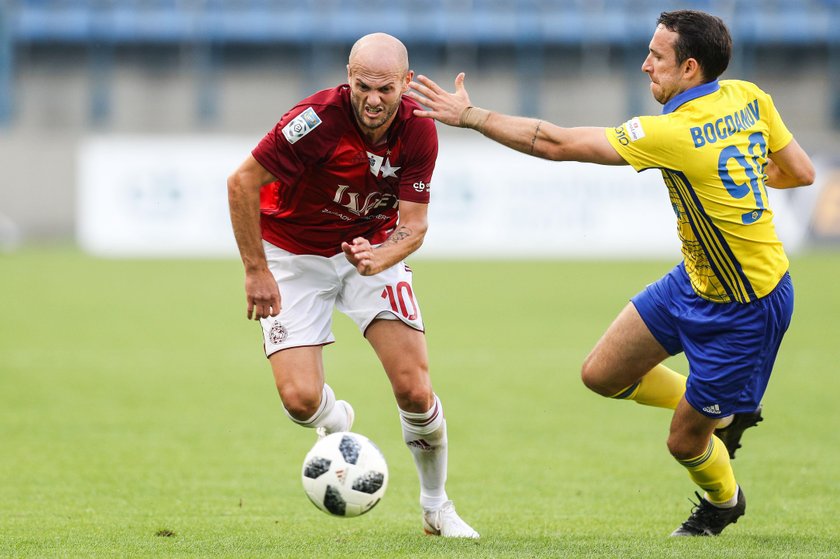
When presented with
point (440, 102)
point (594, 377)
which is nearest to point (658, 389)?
point (594, 377)

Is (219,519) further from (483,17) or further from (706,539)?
(483,17)

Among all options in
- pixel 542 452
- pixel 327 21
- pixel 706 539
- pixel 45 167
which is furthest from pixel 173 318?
pixel 327 21

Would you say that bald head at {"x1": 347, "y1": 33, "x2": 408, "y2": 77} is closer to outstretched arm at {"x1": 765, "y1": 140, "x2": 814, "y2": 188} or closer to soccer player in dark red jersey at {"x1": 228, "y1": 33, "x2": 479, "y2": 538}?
soccer player in dark red jersey at {"x1": 228, "y1": 33, "x2": 479, "y2": 538}

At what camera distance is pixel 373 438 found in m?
8.32

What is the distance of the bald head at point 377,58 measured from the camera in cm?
529

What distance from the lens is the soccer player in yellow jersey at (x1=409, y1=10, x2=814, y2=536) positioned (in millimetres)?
5090

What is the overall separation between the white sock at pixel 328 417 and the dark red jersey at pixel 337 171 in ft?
2.42

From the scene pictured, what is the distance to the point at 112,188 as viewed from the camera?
77.2 ft

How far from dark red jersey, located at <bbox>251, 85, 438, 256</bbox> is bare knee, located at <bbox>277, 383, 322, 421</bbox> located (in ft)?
2.45

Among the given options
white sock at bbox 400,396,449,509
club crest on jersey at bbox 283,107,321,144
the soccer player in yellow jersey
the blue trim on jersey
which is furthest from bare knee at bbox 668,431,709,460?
club crest on jersey at bbox 283,107,321,144

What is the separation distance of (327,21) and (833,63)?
46.1 ft

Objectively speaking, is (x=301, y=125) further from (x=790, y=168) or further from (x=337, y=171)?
(x=790, y=168)

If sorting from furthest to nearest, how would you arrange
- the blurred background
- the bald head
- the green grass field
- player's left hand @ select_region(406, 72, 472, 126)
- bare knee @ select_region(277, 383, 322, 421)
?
the blurred background, bare knee @ select_region(277, 383, 322, 421), the green grass field, the bald head, player's left hand @ select_region(406, 72, 472, 126)

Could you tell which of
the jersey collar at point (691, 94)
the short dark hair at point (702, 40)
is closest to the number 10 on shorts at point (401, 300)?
the jersey collar at point (691, 94)
